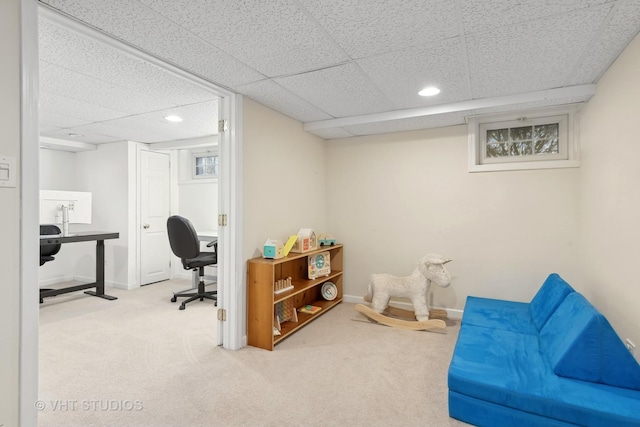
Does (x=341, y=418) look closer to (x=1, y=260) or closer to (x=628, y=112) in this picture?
(x=1, y=260)

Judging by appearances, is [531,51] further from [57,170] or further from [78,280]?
[78,280]

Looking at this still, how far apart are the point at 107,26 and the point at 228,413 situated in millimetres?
2182

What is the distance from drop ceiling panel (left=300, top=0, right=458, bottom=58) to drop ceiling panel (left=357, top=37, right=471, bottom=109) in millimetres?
117

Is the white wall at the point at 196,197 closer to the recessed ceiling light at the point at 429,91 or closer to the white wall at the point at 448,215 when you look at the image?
the white wall at the point at 448,215

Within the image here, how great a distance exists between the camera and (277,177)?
10.5ft

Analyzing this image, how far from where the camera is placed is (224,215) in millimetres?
2709

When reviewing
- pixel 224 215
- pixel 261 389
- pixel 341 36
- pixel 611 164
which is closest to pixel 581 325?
pixel 611 164

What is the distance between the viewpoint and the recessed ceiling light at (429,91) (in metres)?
2.59

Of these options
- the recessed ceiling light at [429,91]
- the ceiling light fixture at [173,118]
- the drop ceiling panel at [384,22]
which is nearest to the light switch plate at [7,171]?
A: the drop ceiling panel at [384,22]

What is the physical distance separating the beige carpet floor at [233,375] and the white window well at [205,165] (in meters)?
2.44

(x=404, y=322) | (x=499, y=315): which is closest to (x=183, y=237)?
(x=404, y=322)

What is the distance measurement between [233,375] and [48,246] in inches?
124

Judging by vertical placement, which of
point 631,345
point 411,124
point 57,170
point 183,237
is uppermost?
point 411,124

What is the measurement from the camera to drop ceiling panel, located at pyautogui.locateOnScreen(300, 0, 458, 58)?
1.53 meters
